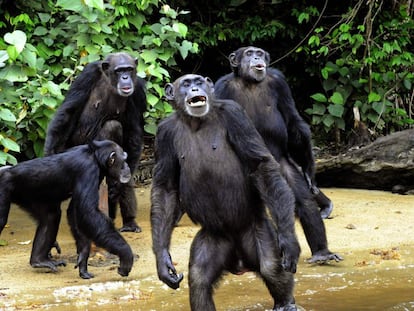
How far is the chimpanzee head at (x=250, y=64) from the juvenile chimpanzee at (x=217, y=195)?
217 cm

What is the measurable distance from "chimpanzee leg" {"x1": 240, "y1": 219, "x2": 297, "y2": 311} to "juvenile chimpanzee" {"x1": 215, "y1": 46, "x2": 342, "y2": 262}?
2031mm

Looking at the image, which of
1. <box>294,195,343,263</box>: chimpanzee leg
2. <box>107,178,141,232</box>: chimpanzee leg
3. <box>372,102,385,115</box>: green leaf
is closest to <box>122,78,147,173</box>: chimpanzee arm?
<box>107,178,141,232</box>: chimpanzee leg

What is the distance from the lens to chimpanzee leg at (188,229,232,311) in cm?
573

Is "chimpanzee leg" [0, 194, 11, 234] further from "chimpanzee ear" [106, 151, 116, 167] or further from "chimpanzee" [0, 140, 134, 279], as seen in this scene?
"chimpanzee ear" [106, 151, 116, 167]

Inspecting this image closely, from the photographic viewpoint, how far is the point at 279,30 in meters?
13.4

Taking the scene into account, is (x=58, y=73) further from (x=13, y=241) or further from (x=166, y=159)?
(x=166, y=159)

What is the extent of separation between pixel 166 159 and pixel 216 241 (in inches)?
26.5

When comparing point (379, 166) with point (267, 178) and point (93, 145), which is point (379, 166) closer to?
point (93, 145)

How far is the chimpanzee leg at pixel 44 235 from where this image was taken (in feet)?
25.7

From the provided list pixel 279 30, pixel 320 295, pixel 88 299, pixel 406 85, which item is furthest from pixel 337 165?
pixel 88 299

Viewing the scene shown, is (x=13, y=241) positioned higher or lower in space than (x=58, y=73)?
lower

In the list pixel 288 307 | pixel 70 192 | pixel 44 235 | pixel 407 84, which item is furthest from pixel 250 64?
pixel 407 84

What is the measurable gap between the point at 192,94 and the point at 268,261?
1245 mm

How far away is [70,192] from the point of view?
7758 mm
